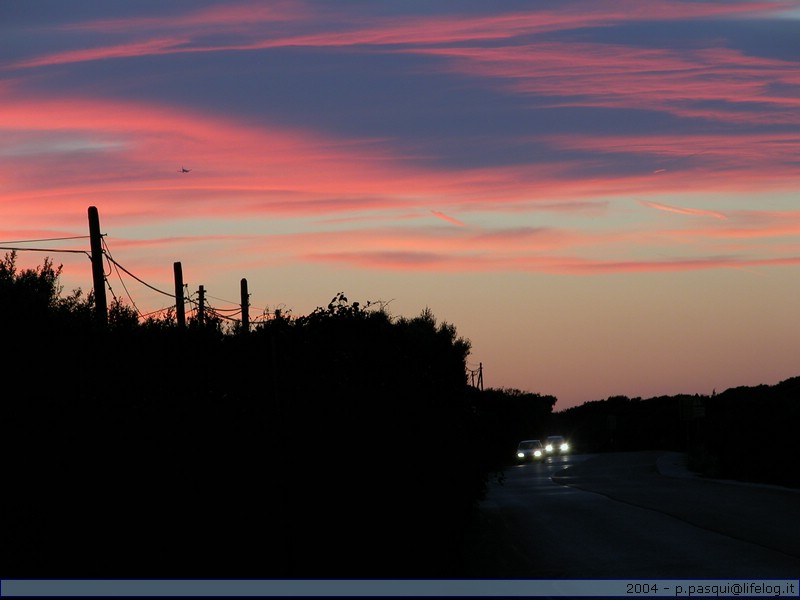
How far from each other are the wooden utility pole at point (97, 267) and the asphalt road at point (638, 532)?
893 cm

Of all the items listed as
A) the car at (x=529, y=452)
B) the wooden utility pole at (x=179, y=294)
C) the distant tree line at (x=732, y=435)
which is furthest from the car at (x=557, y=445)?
the wooden utility pole at (x=179, y=294)

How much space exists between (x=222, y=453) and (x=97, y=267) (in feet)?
36.5

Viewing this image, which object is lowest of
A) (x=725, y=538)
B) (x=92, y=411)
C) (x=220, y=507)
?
(x=725, y=538)

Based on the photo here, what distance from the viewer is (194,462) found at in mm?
14828

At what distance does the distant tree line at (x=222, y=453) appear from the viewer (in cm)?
1380

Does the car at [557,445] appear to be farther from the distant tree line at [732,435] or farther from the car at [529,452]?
the car at [529,452]

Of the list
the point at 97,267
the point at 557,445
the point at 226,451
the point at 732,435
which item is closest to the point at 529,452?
the point at 557,445

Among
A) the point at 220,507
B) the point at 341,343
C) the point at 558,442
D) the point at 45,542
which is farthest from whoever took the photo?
the point at 558,442

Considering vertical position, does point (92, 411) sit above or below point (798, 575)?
above

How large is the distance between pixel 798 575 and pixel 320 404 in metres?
7.36

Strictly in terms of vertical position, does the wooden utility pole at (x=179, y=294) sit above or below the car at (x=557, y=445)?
above

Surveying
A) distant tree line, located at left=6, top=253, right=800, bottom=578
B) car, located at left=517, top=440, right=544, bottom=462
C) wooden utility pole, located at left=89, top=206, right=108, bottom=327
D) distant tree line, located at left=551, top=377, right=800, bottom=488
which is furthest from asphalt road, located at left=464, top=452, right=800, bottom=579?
car, located at left=517, top=440, right=544, bottom=462

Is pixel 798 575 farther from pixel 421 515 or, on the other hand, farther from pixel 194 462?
pixel 194 462

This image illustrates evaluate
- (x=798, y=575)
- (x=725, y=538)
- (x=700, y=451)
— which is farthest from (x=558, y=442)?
(x=798, y=575)
